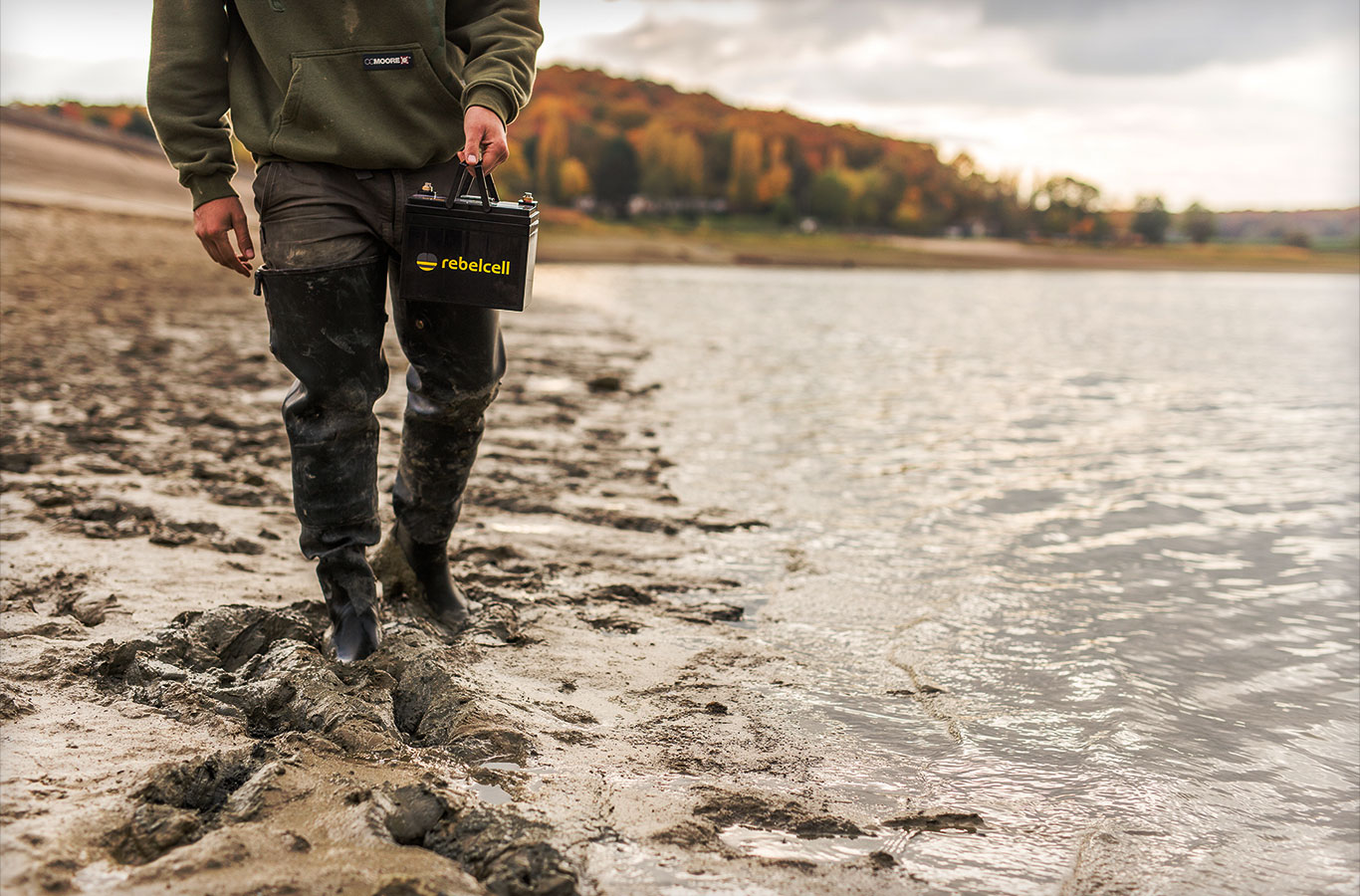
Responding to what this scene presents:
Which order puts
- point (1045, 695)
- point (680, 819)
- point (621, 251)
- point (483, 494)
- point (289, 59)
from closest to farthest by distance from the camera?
point (680, 819)
point (289, 59)
point (1045, 695)
point (483, 494)
point (621, 251)

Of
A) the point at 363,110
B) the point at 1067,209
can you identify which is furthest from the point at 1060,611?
the point at 1067,209

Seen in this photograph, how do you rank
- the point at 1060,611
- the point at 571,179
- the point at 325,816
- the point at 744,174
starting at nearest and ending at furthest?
the point at 325,816, the point at 1060,611, the point at 571,179, the point at 744,174

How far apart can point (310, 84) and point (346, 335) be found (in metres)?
0.55

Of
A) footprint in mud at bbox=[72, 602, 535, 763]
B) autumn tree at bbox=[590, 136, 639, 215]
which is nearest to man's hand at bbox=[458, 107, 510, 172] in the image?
footprint in mud at bbox=[72, 602, 535, 763]

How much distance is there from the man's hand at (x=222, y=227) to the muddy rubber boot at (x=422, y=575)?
2.69ft

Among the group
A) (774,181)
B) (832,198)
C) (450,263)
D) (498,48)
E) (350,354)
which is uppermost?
(774,181)

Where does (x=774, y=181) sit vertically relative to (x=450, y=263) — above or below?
above

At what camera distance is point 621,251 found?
4025 centimetres

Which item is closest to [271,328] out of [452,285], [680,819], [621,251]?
[452,285]

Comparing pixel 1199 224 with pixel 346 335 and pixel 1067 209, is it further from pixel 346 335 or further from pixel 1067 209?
pixel 346 335

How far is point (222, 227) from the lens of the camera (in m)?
2.26

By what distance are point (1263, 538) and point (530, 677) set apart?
139 inches

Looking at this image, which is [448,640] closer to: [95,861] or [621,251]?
[95,861]

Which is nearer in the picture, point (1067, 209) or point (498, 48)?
point (498, 48)
